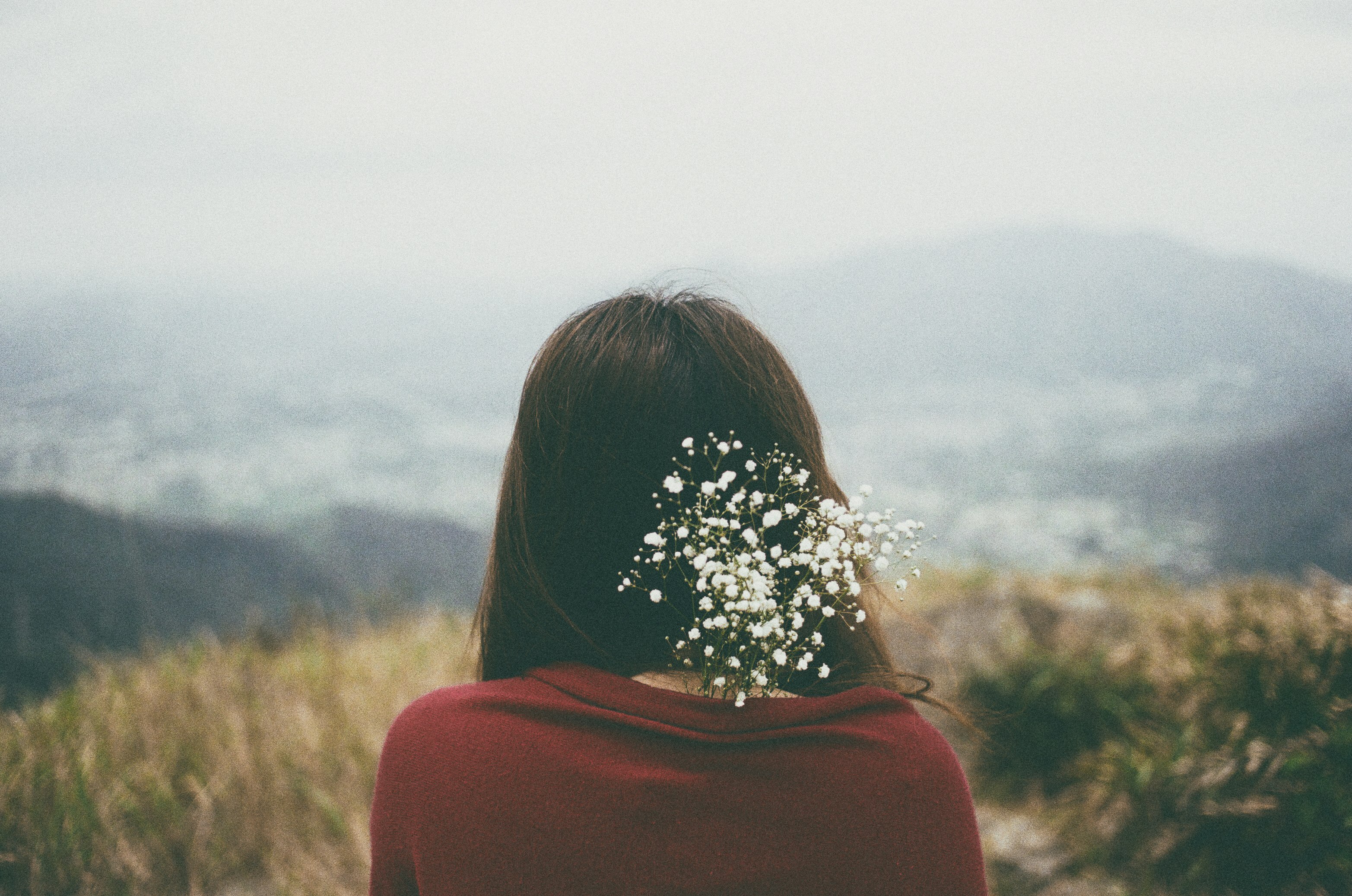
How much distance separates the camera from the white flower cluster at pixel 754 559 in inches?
41.2

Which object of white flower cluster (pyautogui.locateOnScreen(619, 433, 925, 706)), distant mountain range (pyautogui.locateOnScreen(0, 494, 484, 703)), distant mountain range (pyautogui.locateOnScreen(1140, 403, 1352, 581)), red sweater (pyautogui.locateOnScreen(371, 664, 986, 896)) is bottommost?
distant mountain range (pyautogui.locateOnScreen(0, 494, 484, 703))

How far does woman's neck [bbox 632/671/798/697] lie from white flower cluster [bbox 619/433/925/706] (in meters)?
0.02

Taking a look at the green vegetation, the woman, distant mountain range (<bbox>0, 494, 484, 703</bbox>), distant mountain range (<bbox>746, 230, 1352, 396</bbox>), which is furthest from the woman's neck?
distant mountain range (<bbox>746, 230, 1352, 396</bbox>)

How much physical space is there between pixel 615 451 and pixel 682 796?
50 cm

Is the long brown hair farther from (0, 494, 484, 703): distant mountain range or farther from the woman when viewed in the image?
(0, 494, 484, 703): distant mountain range

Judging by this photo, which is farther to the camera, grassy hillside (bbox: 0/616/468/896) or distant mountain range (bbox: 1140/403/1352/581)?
distant mountain range (bbox: 1140/403/1352/581)

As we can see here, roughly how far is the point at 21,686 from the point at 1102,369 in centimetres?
1128

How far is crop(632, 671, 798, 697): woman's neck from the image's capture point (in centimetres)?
122

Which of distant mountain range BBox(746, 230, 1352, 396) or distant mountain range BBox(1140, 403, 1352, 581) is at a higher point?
distant mountain range BBox(746, 230, 1352, 396)

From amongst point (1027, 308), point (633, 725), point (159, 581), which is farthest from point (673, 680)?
point (1027, 308)

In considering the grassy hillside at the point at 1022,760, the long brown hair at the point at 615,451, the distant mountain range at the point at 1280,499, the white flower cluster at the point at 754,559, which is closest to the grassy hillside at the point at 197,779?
the grassy hillside at the point at 1022,760

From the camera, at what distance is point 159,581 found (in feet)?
20.3

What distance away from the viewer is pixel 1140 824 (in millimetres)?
3268

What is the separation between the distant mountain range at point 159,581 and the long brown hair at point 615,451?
5.13m
